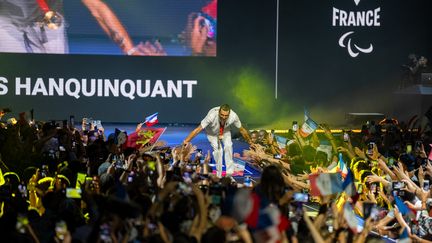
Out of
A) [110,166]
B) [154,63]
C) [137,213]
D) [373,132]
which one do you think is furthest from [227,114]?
[154,63]

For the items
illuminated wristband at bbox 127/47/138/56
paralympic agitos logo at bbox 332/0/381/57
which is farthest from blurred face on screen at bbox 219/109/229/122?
paralympic agitos logo at bbox 332/0/381/57

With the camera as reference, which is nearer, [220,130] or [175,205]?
[175,205]

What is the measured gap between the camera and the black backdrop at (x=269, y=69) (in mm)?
19219

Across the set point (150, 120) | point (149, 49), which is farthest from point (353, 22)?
point (150, 120)

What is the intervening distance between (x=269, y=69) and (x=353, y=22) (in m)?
2.35

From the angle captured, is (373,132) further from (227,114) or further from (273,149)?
(227,114)

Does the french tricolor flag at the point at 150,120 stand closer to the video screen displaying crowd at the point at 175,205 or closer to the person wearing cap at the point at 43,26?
the video screen displaying crowd at the point at 175,205

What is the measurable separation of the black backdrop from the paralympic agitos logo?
89mm

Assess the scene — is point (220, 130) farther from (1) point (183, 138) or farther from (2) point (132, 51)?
(2) point (132, 51)

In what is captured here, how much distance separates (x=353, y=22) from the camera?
19359 mm

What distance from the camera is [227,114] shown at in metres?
10.4

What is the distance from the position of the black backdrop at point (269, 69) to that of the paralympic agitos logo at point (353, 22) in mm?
89

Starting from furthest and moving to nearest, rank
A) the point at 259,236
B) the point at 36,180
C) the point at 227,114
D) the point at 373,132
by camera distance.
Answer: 1. the point at 373,132
2. the point at 227,114
3. the point at 36,180
4. the point at 259,236

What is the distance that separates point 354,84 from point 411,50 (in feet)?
5.47
